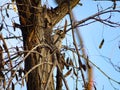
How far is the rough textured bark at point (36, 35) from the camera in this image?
9.88 feet

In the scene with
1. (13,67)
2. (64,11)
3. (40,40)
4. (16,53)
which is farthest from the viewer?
(64,11)

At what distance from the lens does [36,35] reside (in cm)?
315

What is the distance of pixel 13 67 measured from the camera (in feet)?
8.83

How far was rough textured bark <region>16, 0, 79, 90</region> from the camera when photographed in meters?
3.01

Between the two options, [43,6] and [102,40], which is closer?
[102,40]

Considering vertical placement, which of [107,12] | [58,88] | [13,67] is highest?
[107,12]

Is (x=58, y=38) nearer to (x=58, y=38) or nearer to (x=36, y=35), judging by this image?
(x=58, y=38)

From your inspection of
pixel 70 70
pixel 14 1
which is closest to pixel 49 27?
pixel 14 1

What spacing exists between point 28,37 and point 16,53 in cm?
27

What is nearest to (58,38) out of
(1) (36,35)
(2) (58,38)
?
(2) (58,38)

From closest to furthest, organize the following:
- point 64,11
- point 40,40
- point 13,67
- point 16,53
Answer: point 13,67, point 16,53, point 40,40, point 64,11

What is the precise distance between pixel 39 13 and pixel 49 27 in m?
0.17

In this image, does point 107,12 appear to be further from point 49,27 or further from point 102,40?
point 49,27

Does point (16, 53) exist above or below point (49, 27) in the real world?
below
